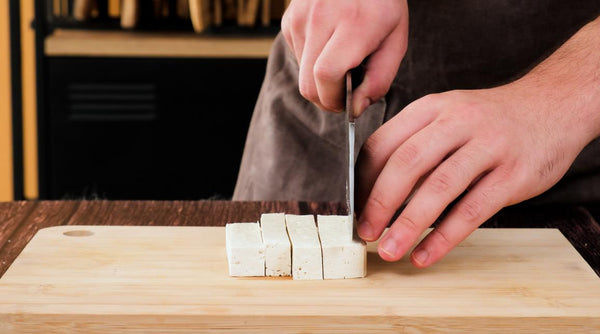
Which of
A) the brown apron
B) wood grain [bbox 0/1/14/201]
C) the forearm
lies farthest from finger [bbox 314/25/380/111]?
wood grain [bbox 0/1/14/201]

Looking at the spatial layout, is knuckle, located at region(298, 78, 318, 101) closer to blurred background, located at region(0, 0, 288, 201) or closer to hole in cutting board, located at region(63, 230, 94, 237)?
hole in cutting board, located at region(63, 230, 94, 237)

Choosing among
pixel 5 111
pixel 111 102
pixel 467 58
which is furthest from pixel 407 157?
pixel 5 111

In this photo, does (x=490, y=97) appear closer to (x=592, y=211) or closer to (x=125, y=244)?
(x=592, y=211)

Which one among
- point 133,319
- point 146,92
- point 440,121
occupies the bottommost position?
point 146,92

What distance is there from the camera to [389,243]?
1.02 m

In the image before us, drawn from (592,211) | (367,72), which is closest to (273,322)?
Result: (367,72)

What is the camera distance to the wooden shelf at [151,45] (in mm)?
→ 3066

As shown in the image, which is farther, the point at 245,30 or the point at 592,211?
the point at 245,30

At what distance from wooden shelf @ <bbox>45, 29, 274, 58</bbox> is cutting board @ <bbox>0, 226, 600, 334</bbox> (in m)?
1.99

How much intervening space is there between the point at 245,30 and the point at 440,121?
2.12 m

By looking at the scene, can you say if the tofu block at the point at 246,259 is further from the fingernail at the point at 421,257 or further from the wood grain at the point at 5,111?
the wood grain at the point at 5,111

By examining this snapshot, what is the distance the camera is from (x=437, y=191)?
3.32 ft

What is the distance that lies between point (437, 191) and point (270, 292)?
0.78 feet

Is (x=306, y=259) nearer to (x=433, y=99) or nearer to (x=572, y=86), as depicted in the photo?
(x=433, y=99)
